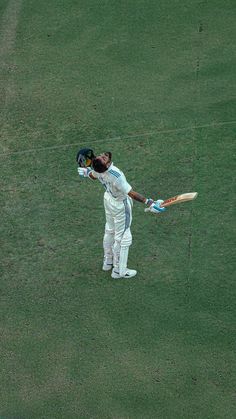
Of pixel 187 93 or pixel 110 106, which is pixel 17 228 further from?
pixel 187 93

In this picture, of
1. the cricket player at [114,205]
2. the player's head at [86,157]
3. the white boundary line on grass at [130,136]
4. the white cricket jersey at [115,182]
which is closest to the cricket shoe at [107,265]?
the cricket player at [114,205]

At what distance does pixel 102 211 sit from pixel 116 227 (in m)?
1.39

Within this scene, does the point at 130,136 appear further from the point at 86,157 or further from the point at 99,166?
the point at 99,166

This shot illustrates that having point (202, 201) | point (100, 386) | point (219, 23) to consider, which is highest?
point (219, 23)

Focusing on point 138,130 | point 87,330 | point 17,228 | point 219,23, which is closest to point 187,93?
point 138,130

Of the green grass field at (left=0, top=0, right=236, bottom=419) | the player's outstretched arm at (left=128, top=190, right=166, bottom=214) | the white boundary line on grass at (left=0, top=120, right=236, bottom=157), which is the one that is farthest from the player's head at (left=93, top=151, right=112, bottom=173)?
the white boundary line on grass at (left=0, top=120, right=236, bottom=157)

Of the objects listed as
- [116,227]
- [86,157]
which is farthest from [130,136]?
[86,157]

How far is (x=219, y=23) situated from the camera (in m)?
15.3

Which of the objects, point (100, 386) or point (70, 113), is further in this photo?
point (70, 113)

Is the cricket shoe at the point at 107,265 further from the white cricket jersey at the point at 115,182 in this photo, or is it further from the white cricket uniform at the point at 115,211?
the white cricket jersey at the point at 115,182

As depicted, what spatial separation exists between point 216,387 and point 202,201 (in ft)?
10.7

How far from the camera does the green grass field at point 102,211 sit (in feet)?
30.6

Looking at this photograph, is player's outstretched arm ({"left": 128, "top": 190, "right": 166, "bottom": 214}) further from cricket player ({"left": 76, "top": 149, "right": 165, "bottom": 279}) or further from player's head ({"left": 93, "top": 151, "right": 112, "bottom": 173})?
player's head ({"left": 93, "top": 151, "right": 112, "bottom": 173})

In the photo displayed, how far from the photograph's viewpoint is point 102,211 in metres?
11.7
